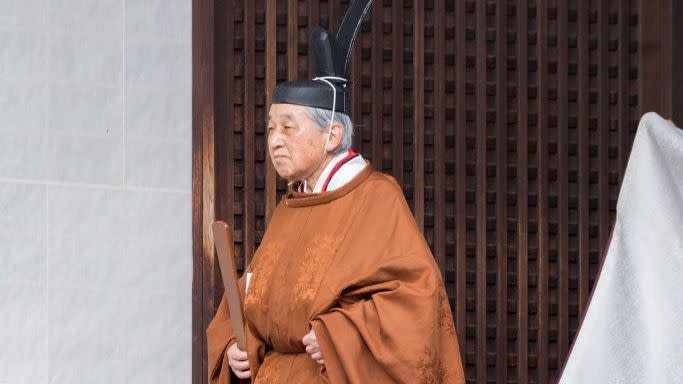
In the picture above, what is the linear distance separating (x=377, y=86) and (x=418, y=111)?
0.55 feet

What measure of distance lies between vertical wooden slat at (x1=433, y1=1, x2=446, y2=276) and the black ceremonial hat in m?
1.03

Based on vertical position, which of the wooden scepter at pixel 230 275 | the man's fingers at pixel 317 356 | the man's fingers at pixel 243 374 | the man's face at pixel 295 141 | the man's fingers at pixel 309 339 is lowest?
the man's fingers at pixel 243 374

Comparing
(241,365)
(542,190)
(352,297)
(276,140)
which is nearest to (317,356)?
(352,297)

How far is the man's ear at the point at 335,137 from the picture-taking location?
4.37 meters

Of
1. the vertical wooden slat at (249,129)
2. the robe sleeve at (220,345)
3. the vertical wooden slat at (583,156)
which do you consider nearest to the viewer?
the robe sleeve at (220,345)

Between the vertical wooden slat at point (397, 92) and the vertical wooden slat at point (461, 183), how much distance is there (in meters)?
0.20

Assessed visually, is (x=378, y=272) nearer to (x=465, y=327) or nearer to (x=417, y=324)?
(x=417, y=324)

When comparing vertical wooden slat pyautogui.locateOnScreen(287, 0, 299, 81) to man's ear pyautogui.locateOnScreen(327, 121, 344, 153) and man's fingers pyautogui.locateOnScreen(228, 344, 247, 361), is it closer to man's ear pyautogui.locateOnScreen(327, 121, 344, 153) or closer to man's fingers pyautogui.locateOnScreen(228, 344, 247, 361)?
man's ear pyautogui.locateOnScreen(327, 121, 344, 153)

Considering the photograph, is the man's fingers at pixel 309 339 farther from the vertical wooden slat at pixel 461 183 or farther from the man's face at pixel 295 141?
the vertical wooden slat at pixel 461 183

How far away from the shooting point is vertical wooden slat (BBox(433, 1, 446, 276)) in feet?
18.2

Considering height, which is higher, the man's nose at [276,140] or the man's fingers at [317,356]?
the man's nose at [276,140]

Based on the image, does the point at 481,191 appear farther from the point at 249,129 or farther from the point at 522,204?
the point at 249,129

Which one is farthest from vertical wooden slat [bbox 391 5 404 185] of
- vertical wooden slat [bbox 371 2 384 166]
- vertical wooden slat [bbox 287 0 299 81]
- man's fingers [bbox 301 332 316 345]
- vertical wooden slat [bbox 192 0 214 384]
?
man's fingers [bbox 301 332 316 345]

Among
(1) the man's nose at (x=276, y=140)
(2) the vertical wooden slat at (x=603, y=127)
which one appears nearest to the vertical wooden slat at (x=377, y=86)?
(2) the vertical wooden slat at (x=603, y=127)
